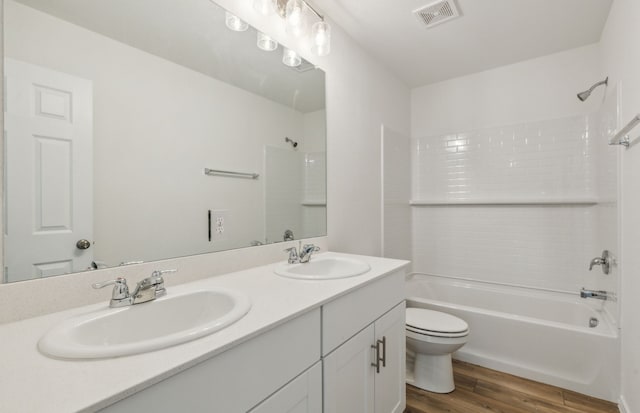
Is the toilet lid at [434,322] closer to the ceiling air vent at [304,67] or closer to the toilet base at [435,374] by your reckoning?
the toilet base at [435,374]

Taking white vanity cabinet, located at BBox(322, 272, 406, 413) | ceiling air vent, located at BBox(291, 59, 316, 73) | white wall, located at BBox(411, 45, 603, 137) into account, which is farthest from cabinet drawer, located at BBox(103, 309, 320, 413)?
white wall, located at BBox(411, 45, 603, 137)

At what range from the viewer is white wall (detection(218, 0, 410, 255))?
1.87 metres

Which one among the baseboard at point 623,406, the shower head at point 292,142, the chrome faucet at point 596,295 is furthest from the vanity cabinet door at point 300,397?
the chrome faucet at point 596,295

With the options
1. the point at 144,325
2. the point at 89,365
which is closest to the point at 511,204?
the point at 144,325

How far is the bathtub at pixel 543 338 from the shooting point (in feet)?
5.58

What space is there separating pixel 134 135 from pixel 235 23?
2.43ft

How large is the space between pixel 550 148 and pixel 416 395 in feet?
7.12

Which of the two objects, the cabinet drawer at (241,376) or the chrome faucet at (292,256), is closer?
the cabinet drawer at (241,376)

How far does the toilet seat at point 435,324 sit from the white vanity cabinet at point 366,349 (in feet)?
1.10

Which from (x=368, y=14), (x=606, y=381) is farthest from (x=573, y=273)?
(x=368, y=14)

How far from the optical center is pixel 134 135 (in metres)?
1.01

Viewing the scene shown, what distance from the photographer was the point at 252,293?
3.25ft

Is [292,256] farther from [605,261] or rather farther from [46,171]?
[605,261]

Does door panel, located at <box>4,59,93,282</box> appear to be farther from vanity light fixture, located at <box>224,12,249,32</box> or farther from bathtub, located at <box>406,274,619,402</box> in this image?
bathtub, located at <box>406,274,619,402</box>
